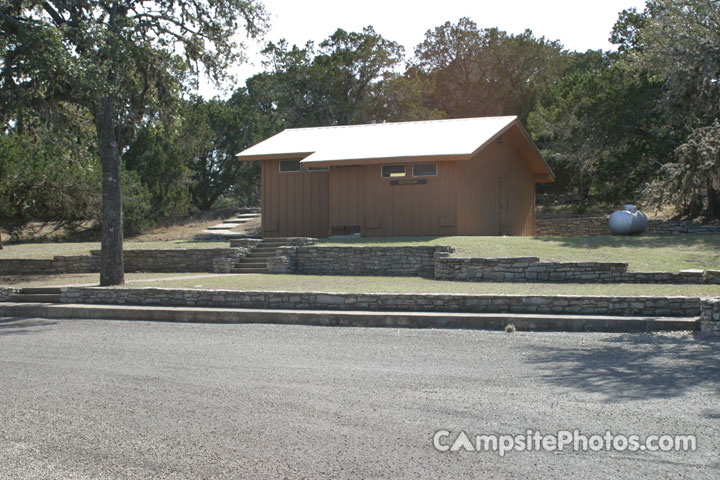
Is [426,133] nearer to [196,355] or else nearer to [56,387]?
[196,355]

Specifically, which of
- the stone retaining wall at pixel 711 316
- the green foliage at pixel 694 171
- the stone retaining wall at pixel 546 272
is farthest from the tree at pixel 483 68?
the stone retaining wall at pixel 711 316

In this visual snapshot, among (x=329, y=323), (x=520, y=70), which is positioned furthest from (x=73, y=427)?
(x=520, y=70)

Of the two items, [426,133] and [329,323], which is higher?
[426,133]

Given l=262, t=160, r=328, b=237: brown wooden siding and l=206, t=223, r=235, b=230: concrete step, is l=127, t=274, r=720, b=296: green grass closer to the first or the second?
l=262, t=160, r=328, b=237: brown wooden siding

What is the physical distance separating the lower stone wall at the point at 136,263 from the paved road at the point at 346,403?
10172 mm

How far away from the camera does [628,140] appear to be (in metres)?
27.6

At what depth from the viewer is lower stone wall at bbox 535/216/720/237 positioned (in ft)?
77.5

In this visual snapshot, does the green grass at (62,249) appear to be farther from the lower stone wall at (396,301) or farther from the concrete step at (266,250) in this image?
the lower stone wall at (396,301)

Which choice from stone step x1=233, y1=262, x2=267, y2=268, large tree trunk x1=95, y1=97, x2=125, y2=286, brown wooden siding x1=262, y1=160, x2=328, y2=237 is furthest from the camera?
brown wooden siding x1=262, y1=160, x2=328, y2=237

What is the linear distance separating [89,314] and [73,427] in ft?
24.8

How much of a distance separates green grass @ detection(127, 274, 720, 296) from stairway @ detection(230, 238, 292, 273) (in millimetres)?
1781

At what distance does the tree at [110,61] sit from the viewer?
13.9m

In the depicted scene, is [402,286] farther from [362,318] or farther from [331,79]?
[331,79]

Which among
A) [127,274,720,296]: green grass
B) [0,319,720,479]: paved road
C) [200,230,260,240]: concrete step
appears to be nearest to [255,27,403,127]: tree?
[200,230,260,240]: concrete step
